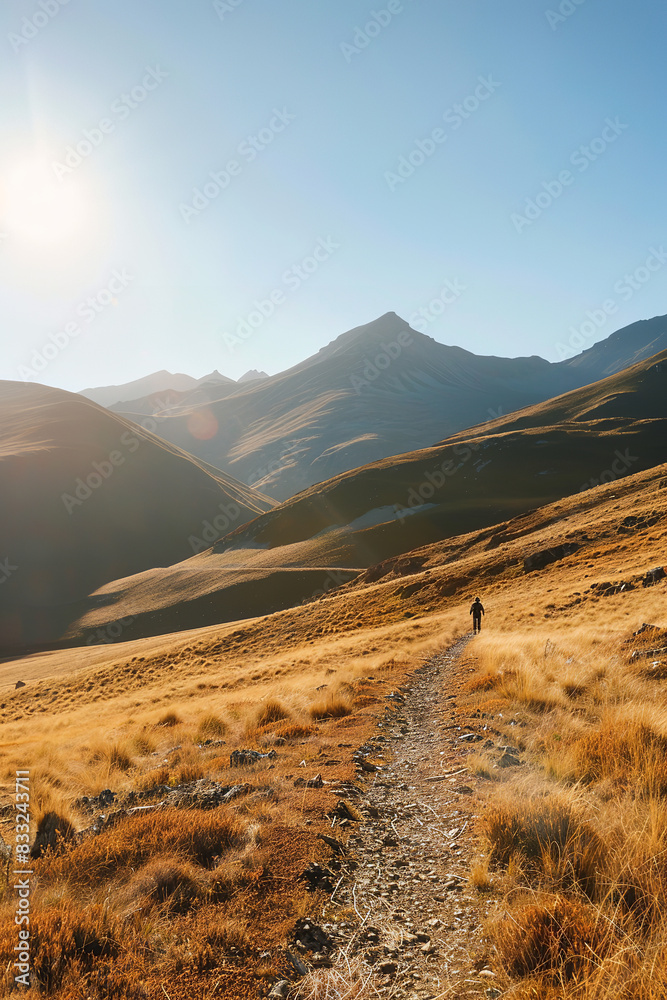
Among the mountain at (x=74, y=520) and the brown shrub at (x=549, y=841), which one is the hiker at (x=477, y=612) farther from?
the mountain at (x=74, y=520)

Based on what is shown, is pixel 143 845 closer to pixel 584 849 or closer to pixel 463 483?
pixel 584 849

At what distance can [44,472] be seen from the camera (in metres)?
168

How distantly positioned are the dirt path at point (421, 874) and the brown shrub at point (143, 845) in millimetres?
1426

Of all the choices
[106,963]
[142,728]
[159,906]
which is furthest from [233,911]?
[142,728]

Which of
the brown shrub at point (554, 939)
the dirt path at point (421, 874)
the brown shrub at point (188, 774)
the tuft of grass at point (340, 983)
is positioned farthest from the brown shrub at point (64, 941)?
the brown shrub at point (188, 774)

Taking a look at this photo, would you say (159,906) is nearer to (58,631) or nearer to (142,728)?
(142,728)

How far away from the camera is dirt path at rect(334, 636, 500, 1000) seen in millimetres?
3205

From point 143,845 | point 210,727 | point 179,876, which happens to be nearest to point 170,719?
point 210,727

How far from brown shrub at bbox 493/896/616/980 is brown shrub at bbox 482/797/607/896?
417mm

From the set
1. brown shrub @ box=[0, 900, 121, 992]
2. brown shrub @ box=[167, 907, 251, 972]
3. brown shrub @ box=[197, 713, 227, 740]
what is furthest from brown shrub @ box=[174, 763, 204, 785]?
brown shrub @ box=[167, 907, 251, 972]

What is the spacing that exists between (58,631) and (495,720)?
12580 centimetres

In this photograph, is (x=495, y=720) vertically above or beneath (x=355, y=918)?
beneath

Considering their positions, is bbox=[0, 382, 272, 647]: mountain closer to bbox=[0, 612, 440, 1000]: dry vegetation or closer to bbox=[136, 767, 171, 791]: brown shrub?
bbox=[136, 767, 171, 791]: brown shrub

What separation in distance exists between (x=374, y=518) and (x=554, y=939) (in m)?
109
